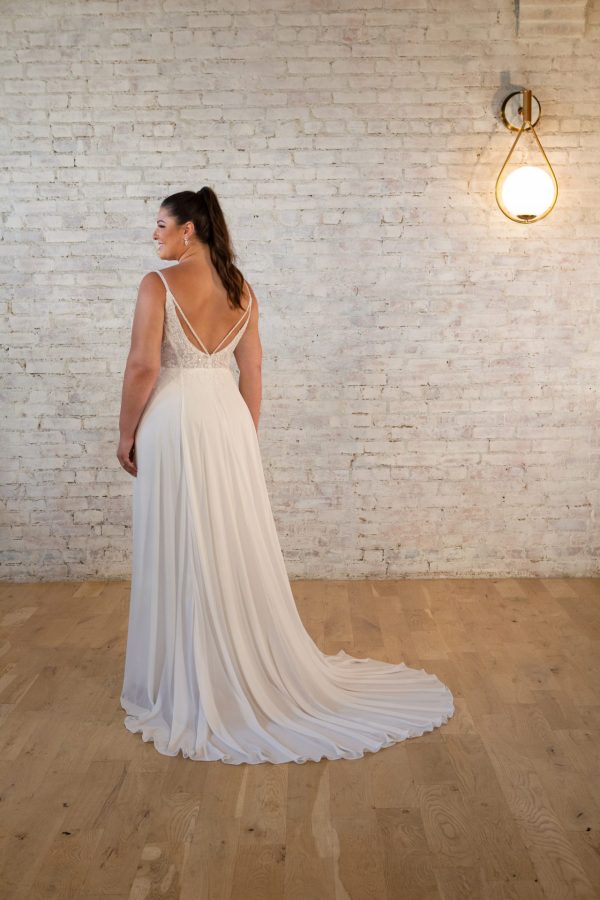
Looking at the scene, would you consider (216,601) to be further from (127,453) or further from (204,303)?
(204,303)

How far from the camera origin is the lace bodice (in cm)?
298

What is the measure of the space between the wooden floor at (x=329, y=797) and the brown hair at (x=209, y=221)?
146 centimetres

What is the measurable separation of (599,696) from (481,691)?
38 cm

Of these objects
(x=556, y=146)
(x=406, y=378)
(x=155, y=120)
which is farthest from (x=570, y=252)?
(x=155, y=120)

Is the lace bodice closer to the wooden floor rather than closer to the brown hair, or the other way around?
the brown hair

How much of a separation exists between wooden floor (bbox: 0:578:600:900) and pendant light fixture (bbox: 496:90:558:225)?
1903mm

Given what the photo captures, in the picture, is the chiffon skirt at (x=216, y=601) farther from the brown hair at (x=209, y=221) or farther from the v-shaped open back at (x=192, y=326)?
the brown hair at (x=209, y=221)

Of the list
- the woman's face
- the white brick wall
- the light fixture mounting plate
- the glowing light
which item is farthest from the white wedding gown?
the light fixture mounting plate

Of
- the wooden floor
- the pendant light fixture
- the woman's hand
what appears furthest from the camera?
the pendant light fixture

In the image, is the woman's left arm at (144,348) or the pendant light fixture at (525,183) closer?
the woman's left arm at (144,348)

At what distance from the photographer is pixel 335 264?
4504 mm

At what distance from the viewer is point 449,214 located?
448cm

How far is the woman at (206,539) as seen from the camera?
2.96 meters

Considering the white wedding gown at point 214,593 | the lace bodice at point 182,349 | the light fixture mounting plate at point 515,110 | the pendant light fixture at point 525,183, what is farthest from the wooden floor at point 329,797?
the light fixture mounting plate at point 515,110
